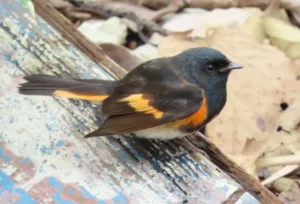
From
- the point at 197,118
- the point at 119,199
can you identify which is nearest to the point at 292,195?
the point at 197,118

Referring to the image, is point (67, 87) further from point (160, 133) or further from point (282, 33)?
point (282, 33)

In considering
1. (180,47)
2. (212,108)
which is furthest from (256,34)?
(212,108)

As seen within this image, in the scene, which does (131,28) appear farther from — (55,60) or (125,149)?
(125,149)

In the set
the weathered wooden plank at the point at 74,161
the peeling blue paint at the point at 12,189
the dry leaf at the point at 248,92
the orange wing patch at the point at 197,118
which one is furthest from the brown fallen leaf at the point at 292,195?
the peeling blue paint at the point at 12,189

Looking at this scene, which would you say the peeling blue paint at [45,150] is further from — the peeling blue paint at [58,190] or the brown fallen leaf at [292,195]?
the brown fallen leaf at [292,195]

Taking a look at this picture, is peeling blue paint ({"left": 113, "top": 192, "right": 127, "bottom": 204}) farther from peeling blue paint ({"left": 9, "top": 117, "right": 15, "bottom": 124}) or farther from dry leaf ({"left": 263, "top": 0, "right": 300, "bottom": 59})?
dry leaf ({"left": 263, "top": 0, "right": 300, "bottom": 59})

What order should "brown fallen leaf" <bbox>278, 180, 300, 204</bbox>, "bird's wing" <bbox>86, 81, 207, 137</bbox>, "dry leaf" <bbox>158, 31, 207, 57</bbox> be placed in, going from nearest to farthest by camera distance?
"bird's wing" <bbox>86, 81, 207, 137</bbox>
"brown fallen leaf" <bbox>278, 180, 300, 204</bbox>
"dry leaf" <bbox>158, 31, 207, 57</bbox>

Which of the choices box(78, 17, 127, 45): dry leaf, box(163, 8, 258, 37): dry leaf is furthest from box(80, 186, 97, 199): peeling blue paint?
box(163, 8, 258, 37): dry leaf
